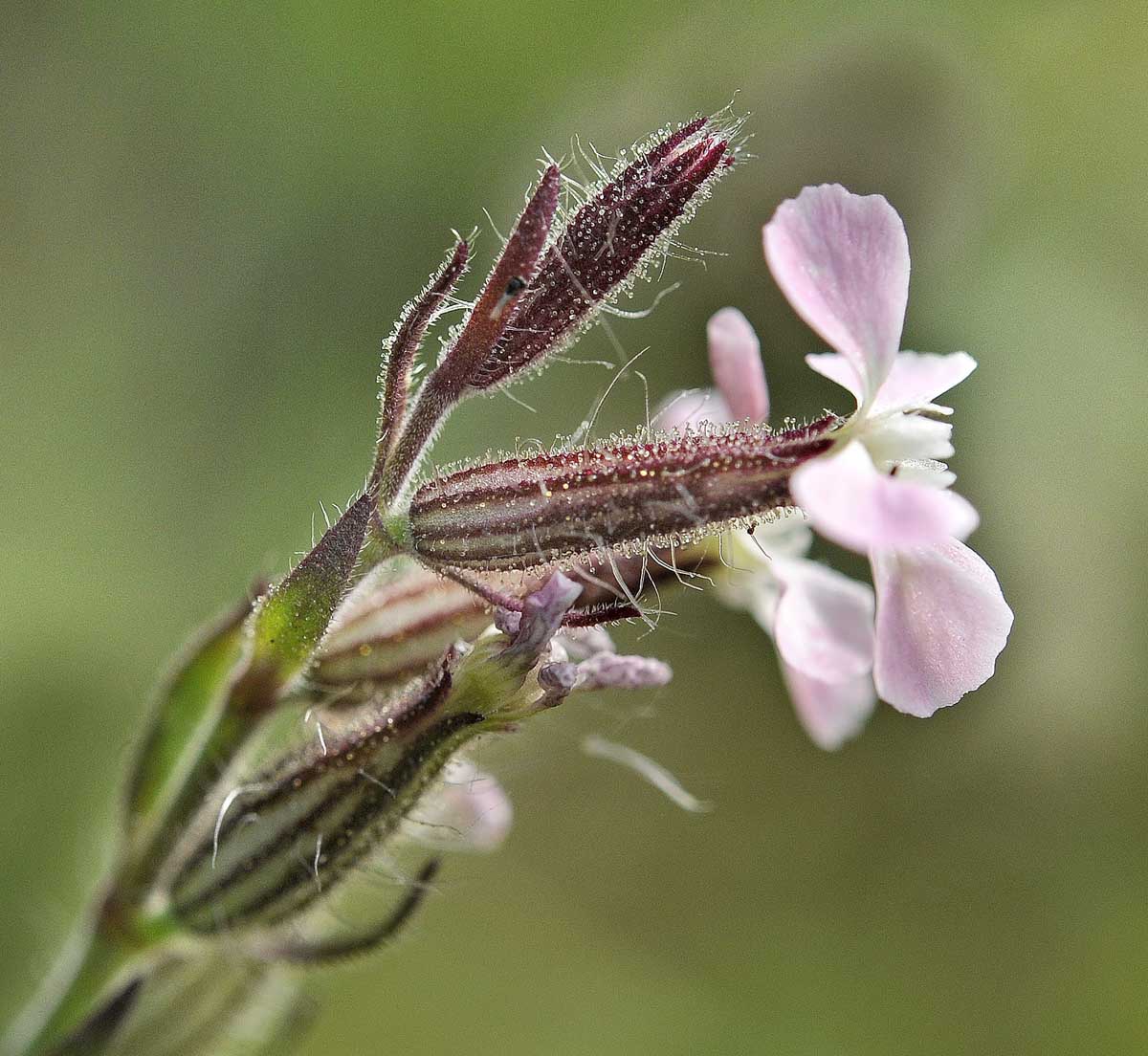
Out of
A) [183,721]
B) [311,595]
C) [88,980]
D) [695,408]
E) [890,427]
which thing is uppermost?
[695,408]

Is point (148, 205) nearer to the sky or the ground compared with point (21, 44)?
nearer to the ground

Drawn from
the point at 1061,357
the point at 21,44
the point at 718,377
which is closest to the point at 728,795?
the point at 1061,357

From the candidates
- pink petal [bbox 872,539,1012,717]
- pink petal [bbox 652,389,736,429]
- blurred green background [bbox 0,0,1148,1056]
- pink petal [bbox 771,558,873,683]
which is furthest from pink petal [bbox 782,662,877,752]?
blurred green background [bbox 0,0,1148,1056]

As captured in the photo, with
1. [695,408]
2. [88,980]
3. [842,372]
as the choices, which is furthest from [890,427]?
[88,980]

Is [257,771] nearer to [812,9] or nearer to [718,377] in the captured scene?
[718,377]

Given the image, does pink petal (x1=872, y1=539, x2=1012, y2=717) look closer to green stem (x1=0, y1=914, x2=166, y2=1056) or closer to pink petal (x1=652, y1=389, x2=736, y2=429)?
pink petal (x1=652, y1=389, x2=736, y2=429)

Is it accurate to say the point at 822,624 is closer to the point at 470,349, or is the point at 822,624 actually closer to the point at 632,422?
the point at 470,349
